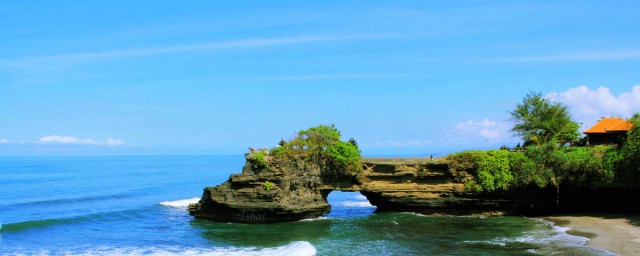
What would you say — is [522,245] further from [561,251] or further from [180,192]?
[180,192]

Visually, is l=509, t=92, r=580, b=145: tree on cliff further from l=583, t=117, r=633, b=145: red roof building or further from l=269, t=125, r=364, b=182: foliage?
l=269, t=125, r=364, b=182: foliage

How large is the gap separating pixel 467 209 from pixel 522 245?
1022 cm

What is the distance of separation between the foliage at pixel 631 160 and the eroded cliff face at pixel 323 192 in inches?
204

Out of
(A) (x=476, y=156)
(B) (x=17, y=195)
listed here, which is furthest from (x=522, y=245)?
(B) (x=17, y=195)

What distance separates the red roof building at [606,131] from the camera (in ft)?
117

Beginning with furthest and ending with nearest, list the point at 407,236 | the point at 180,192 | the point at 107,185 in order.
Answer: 1. the point at 107,185
2. the point at 180,192
3. the point at 407,236

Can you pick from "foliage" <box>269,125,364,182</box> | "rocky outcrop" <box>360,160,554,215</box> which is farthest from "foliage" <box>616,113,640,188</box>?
"foliage" <box>269,125,364,182</box>

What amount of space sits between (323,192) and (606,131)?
20495 mm

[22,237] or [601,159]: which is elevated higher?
[601,159]

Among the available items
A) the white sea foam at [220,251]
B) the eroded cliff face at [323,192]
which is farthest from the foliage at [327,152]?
the white sea foam at [220,251]

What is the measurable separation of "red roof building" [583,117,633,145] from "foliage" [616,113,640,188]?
4353 millimetres

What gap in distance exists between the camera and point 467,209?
3575cm

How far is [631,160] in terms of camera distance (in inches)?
1196

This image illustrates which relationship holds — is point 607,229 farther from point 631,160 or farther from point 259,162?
point 259,162
